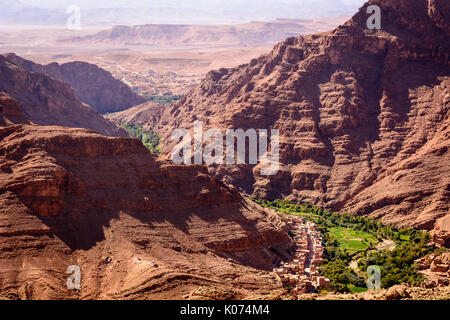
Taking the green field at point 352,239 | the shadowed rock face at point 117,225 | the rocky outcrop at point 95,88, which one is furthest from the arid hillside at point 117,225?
the rocky outcrop at point 95,88

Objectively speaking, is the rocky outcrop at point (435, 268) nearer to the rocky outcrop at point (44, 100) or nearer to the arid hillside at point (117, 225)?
the arid hillside at point (117, 225)

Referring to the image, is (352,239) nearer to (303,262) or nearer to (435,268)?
(303,262)

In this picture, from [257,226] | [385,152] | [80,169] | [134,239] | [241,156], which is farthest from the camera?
[241,156]

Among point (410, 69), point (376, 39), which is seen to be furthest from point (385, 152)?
point (376, 39)

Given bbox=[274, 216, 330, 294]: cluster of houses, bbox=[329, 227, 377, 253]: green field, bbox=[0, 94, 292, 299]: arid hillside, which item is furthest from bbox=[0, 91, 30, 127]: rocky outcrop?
bbox=[329, 227, 377, 253]: green field

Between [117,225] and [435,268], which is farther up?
[117,225]

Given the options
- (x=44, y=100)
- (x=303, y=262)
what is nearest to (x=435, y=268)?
(x=303, y=262)
